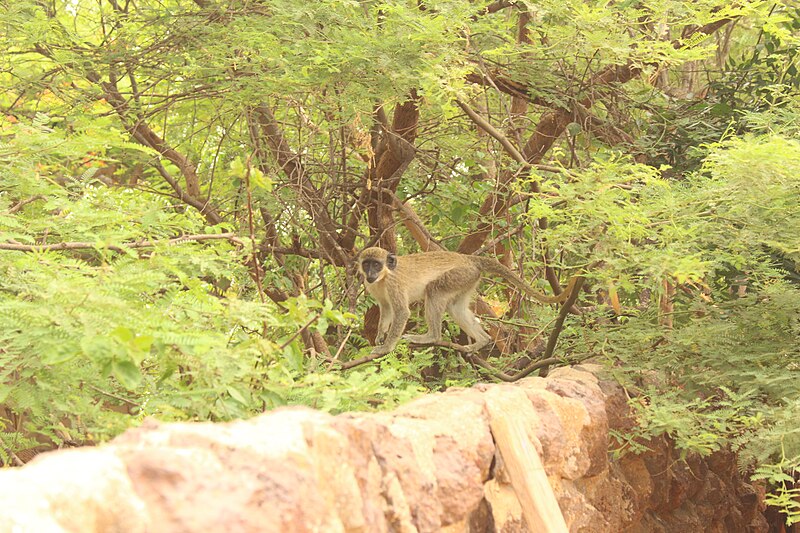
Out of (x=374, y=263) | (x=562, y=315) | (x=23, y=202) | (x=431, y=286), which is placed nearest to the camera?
(x=23, y=202)

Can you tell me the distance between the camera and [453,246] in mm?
8961

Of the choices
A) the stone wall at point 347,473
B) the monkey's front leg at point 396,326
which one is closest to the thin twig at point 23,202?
the stone wall at point 347,473

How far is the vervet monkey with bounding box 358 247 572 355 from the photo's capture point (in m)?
7.12

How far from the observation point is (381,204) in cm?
775

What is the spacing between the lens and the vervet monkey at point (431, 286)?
712 centimetres

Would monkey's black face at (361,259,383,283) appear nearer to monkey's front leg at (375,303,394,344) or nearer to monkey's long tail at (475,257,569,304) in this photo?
monkey's front leg at (375,303,394,344)

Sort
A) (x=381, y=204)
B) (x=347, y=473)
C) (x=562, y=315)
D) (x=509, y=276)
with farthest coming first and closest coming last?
(x=381, y=204), (x=509, y=276), (x=562, y=315), (x=347, y=473)

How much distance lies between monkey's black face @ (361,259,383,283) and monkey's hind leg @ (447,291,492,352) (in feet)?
2.81

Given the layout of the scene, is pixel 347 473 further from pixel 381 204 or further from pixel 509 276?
pixel 381 204

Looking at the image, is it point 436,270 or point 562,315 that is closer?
point 562,315

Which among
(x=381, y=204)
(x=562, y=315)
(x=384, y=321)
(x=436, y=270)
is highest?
(x=381, y=204)

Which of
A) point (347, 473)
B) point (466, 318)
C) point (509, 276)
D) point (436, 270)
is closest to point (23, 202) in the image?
point (347, 473)

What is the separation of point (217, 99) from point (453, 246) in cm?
268

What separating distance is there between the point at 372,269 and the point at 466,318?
1106mm
